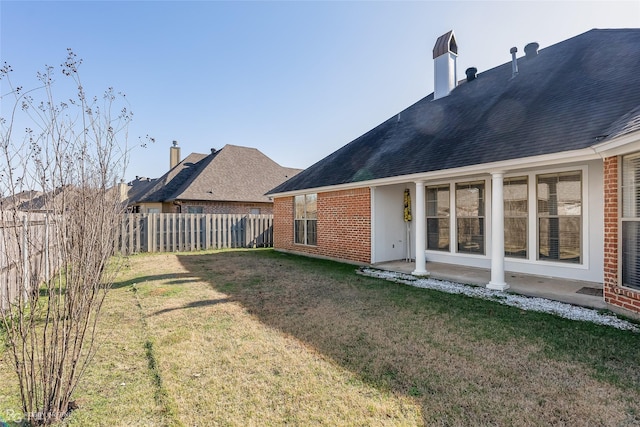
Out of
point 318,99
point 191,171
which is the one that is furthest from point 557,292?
point 191,171

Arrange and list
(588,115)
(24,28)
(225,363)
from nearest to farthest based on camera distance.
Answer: (225,363) → (24,28) → (588,115)

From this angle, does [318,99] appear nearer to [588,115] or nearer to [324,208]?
[324,208]

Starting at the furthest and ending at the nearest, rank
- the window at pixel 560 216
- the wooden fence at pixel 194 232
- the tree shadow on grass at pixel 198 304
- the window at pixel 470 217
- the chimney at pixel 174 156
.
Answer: the chimney at pixel 174 156 < the wooden fence at pixel 194 232 < the window at pixel 470 217 < the window at pixel 560 216 < the tree shadow on grass at pixel 198 304

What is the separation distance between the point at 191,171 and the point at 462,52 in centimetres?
Result: 1841

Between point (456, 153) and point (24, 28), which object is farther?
point (456, 153)

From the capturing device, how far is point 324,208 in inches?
454

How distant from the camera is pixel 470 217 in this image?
28.7 ft

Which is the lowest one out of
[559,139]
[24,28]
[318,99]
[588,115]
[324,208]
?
[324,208]

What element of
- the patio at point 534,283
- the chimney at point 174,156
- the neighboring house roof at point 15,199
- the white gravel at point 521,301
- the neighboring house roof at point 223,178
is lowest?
the white gravel at point 521,301

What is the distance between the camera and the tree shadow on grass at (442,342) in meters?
2.88

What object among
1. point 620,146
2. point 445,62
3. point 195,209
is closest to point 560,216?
point 620,146

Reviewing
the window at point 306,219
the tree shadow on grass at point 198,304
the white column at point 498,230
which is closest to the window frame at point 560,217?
the white column at point 498,230

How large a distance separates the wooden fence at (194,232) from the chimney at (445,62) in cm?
1042

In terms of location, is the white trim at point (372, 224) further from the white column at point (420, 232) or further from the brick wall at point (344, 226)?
A: the white column at point (420, 232)
